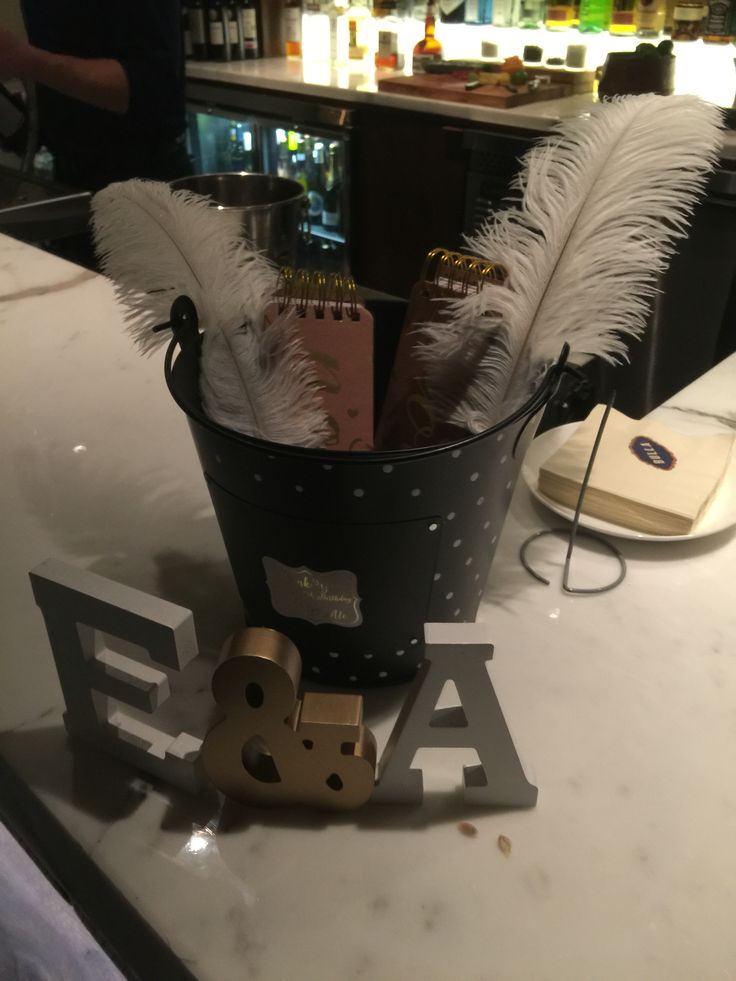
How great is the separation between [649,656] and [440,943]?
0.84ft

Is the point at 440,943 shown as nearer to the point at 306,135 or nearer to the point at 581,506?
the point at 581,506

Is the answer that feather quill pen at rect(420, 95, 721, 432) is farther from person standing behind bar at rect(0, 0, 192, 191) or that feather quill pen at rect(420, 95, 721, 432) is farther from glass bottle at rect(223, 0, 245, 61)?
glass bottle at rect(223, 0, 245, 61)

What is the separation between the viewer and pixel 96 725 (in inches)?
19.4

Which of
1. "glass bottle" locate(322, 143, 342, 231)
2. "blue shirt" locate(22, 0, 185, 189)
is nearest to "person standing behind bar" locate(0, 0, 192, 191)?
"blue shirt" locate(22, 0, 185, 189)

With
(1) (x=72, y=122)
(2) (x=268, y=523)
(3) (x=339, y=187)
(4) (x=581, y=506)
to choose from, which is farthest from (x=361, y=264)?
(2) (x=268, y=523)

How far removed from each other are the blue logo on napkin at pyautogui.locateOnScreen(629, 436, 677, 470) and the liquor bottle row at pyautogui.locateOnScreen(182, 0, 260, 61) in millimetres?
3004

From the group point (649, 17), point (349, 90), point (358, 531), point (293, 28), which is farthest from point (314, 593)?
point (293, 28)

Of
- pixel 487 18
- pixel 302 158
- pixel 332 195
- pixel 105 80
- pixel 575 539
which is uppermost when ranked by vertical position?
pixel 487 18

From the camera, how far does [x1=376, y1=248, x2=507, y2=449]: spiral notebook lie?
0.55 m

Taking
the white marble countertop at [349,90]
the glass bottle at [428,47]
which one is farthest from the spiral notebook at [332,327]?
the glass bottle at [428,47]

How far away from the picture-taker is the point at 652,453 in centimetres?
73

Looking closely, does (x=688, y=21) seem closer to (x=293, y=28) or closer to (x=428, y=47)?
(x=428, y=47)

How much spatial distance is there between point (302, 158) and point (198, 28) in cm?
69

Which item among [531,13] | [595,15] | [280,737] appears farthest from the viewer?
[531,13]
